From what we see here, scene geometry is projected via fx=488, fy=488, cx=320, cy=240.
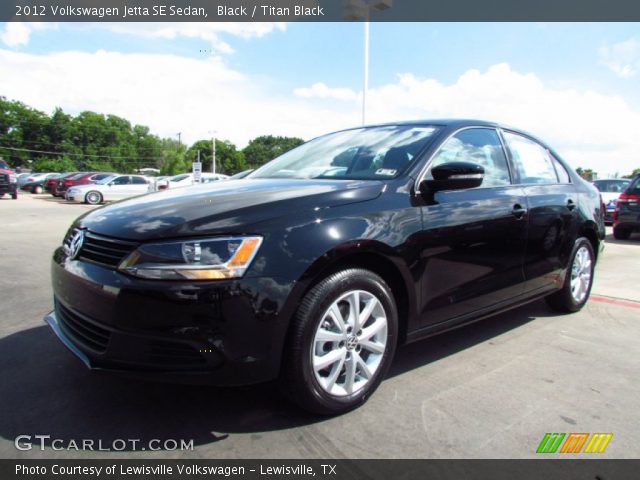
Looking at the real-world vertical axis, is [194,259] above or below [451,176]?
below

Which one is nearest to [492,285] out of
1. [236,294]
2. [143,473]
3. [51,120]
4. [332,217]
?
[332,217]

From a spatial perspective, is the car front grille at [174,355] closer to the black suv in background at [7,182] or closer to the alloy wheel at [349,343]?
Result: the alloy wheel at [349,343]

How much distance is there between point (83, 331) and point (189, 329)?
69 centimetres

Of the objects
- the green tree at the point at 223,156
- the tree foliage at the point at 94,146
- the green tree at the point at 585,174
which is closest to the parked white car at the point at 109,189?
the green tree at the point at 585,174

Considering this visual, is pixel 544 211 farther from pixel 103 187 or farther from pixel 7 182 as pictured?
pixel 7 182

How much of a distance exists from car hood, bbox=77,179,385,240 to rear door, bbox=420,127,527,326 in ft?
1.66

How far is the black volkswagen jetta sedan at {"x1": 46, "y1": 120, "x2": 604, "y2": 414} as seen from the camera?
2156mm

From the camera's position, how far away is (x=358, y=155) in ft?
11.0

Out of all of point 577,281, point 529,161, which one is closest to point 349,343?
point 529,161

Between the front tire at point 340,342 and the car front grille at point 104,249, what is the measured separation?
863 mm

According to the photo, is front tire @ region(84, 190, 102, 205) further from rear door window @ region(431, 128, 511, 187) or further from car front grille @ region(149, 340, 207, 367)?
car front grille @ region(149, 340, 207, 367)

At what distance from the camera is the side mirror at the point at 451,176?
2.88 m

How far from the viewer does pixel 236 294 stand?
7.01 ft

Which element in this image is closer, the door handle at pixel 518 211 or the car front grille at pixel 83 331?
the car front grille at pixel 83 331
